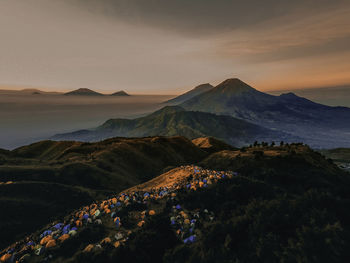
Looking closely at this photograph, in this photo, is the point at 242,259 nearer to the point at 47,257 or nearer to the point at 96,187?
the point at 47,257

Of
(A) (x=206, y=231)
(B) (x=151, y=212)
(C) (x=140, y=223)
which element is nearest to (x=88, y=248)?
(C) (x=140, y=223)

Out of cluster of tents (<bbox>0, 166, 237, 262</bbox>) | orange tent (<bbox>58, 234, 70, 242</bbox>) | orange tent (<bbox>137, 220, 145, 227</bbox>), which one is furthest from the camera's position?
orange tent (<bbox>137, 220, 145, 227</bbox>)

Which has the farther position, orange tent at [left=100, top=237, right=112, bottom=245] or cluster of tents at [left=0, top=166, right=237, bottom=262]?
cluster of tents at [left=0, top=166, right=237, bottom=262]

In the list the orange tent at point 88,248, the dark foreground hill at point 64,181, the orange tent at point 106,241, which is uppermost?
the orange tent at point 106,241

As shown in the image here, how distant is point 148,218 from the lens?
472 inches

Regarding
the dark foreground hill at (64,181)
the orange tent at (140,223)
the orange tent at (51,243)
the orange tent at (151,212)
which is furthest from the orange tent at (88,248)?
the dark foreground hill at (64,181)

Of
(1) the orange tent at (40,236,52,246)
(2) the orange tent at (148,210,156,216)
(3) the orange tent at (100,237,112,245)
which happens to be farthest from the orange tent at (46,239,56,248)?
(2) the orange tent at (148,210,156,216)

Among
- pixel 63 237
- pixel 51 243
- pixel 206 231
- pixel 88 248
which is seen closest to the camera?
pixel 88 248

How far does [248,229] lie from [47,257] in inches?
418

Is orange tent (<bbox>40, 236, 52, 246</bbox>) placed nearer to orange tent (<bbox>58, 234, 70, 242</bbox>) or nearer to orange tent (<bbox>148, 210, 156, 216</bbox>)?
orange tent (<bbox>58, 234, 70, 242</bbox>)

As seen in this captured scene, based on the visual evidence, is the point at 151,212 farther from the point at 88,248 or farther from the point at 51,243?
the point at 51,243

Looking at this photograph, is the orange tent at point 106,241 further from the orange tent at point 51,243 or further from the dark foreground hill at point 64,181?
the dark foreground hill at point 64,181

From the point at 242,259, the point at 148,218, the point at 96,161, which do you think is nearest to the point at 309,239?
the point at 242,259

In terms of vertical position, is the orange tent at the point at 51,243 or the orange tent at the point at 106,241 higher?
the orange tent at the point at 106,241
